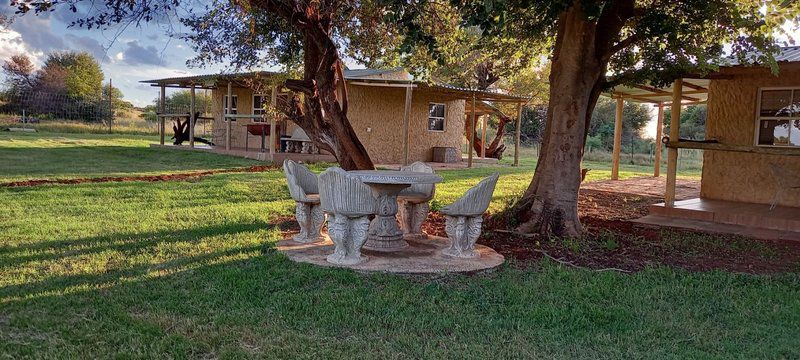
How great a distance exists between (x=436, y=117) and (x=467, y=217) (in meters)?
15.3

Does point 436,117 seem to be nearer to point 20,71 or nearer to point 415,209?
point 415,209

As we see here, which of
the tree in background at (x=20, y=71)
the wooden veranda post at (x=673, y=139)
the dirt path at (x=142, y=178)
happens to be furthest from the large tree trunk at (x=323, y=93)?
the tree in background at (x=20, y=71)

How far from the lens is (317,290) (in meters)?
4.63

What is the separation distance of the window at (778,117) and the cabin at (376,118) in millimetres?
8391

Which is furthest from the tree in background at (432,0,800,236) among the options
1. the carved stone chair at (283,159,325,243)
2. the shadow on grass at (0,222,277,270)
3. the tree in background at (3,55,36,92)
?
the tree in background at (3,55,36,92)

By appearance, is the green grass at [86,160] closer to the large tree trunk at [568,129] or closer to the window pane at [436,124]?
the window pane at [436,124]

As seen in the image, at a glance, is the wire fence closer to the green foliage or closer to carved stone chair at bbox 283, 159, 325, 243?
the green foliage

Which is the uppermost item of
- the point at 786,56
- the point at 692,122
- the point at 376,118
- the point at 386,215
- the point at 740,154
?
the point at 692,122

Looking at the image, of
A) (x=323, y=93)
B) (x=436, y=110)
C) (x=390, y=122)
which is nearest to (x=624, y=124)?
(x=436, y=110)

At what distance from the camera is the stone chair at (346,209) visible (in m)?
5.30

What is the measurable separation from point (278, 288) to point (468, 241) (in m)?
2.13

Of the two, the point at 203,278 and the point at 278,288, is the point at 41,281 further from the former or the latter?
the point at 278,288

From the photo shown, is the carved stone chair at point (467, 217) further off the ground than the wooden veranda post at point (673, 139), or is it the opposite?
the wooden veranda post at point (673, 139)

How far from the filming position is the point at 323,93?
7.27m
